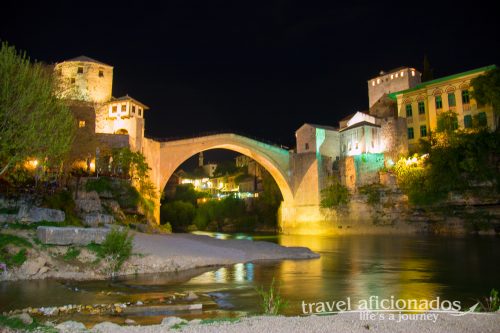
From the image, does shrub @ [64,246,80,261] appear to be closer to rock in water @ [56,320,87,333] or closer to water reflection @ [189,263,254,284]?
water reflection @ [189,263,254,284]

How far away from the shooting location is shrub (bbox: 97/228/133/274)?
14312 mm

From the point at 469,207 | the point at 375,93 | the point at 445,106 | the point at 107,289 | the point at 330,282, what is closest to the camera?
the point at 107,289

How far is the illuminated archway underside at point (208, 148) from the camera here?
38.9m

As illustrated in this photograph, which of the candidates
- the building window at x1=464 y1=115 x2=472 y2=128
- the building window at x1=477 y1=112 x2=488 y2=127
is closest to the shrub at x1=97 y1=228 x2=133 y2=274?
the building window at x1=477 y1=112 x2=488 y2=127

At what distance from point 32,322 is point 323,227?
3999 centimetres

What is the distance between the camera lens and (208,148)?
44.0 m

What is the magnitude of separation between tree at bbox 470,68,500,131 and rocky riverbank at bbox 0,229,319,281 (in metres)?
A: 26.7

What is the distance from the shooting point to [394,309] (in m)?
9.22

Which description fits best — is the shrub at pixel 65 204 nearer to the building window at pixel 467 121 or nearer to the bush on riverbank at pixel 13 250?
the bush on riverbank at pixel 13 250

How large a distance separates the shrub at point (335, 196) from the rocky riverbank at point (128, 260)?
24931 millimetres

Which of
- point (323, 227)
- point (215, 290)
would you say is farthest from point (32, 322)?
point (323, 227)

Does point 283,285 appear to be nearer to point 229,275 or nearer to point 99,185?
point 229,275

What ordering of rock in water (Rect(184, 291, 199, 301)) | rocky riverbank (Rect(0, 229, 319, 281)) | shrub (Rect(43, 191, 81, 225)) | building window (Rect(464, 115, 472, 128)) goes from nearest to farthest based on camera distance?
1. rock in water (Rect(184, 291, 199, 301))
2. rocky riverbank (Rect(0, 229, 319, 281))
3. shrub (Rect(43, 191, 81, 225))
4. building window (Rect(464, 115, 472, 128))

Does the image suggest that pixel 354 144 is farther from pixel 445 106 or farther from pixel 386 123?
pixel 445 106
